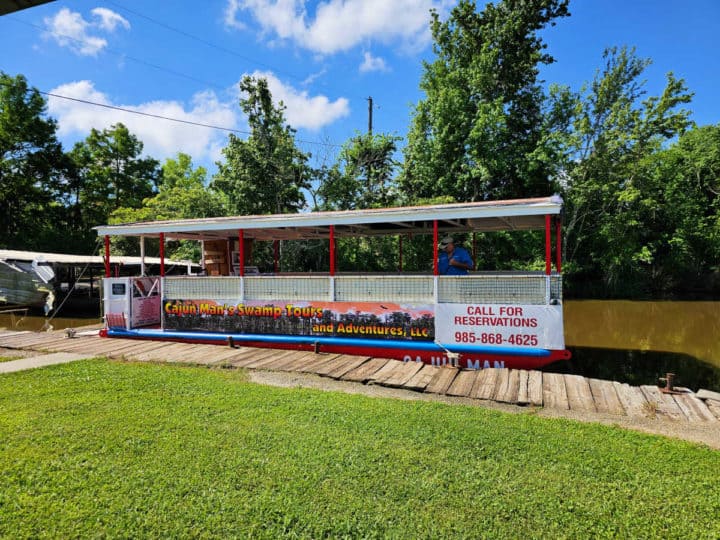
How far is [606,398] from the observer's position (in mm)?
5461

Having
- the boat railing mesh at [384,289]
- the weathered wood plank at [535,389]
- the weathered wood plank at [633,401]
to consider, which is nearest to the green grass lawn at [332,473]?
the weathered wood plank at [535,389]

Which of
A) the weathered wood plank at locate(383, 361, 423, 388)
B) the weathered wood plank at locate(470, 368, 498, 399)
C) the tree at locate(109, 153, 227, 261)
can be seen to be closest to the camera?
the weathered wood plank at locate(470, 368, 498, 399)

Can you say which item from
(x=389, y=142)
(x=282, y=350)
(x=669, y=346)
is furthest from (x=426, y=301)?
(x=389, y=142)

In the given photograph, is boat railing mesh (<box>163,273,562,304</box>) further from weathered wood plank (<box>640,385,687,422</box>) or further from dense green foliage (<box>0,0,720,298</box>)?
dense green foliage (<box>0,0,720,298</box>)

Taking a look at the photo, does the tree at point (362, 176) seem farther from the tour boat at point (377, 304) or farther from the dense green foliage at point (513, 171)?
the tour boat at point (377, 304)

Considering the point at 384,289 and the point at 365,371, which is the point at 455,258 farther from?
the point at 365,371

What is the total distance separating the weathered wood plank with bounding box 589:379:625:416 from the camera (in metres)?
5.05

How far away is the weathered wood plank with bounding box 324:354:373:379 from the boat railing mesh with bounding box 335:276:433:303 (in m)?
1.09

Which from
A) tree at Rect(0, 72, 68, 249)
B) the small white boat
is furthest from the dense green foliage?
tree at Rect(0, 72, 68, 249)

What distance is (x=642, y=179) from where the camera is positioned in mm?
19906

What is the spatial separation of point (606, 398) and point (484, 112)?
17.1m

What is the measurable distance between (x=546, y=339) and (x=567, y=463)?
12.1ft

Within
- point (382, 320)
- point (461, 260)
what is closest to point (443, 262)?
point (461, 260)

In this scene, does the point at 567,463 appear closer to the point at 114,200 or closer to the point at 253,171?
the point at 253,171
